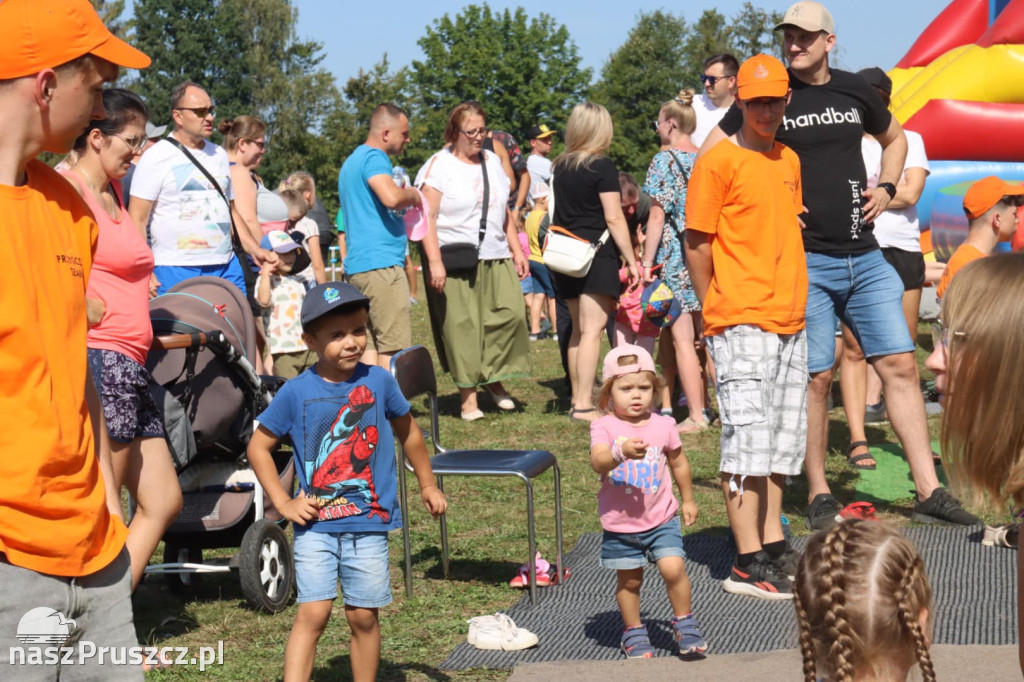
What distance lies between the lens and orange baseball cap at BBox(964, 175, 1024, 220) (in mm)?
6906

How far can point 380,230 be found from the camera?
9391 millimetres

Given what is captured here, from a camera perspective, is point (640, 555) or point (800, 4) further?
point (800, 4)

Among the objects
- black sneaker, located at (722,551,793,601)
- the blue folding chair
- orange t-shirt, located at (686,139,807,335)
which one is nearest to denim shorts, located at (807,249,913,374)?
orange t-shirt, located at (686,139,807,335)

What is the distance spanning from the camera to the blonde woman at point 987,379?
8.59ft

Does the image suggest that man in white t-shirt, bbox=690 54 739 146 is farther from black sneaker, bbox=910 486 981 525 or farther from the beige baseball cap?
black sneaker, bbox=910 486 981 525

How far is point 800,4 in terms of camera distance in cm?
612

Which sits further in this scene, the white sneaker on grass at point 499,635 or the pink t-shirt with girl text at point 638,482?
the white sneaker on grass at point 499,635

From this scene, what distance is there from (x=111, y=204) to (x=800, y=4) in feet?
11.2

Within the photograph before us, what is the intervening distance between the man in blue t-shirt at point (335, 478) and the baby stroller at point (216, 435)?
122 centimetres

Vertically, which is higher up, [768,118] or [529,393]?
[768,118]

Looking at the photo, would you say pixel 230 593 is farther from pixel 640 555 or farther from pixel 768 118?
pixel 768 118

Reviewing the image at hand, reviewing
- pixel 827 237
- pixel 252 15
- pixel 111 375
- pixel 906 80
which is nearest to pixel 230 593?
pixel 111 375

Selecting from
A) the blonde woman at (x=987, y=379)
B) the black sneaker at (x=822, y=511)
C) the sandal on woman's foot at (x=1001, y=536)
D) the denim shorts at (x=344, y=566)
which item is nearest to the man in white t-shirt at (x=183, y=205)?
the denim shorts at (x=344, y=566)

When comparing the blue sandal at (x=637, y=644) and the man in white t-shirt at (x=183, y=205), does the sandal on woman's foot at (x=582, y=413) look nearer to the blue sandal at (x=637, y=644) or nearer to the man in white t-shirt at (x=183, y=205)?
the man in white t-shirt at (x=183, y=205)
